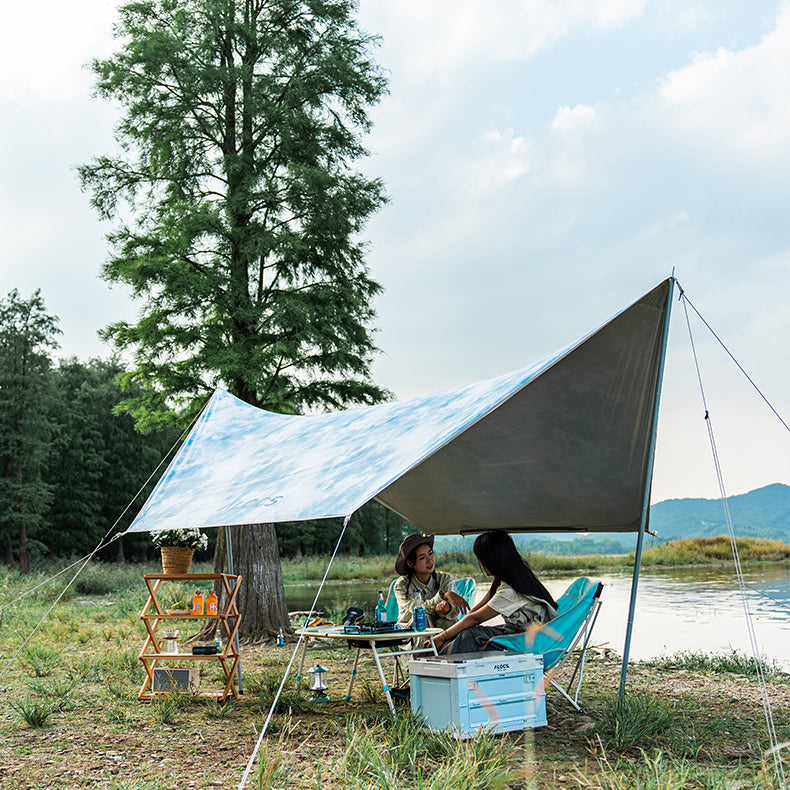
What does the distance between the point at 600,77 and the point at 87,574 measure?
40.0ft

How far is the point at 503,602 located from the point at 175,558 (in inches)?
97.4

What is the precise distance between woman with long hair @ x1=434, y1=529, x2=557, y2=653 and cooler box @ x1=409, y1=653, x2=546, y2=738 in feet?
0.79

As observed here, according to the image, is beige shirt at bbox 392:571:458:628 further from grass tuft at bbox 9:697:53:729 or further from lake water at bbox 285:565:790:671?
lake water at bbox 285:565:790:671

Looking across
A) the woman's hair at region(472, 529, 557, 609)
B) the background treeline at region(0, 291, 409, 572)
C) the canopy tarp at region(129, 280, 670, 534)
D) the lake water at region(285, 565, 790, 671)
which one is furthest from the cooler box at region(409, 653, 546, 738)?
the background treeline at region(0, 291, 409, 572)

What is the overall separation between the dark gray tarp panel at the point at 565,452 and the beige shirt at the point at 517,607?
101 cm

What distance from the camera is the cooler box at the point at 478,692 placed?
3.50 m

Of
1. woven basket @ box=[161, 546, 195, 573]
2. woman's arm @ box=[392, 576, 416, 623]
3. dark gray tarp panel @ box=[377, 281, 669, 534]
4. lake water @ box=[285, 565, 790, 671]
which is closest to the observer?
dark gray tarp panel @ box=[377, 281, 669, 534]

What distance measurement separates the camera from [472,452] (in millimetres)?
5129

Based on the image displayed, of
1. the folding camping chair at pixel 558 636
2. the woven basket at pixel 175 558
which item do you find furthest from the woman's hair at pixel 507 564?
the woven basket at pixel 175 558

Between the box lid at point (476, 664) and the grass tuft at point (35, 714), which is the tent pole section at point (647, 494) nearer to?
the box lid at point (476, 664)

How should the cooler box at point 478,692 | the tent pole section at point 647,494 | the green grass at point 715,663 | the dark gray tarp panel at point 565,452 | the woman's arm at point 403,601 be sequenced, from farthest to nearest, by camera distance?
1. the green grass at point 715,663
2. the woman's arm at point 403,601
3. the dark gray tarp panel at point 565,452
4. the tent pole section at point 647,494
5. the cooler box at point 478,692

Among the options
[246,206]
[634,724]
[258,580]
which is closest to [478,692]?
[634,724]

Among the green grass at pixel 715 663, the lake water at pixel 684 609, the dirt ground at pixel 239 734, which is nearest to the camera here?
the dirt ground at pixel 239 734

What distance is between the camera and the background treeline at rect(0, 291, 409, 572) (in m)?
19.7
